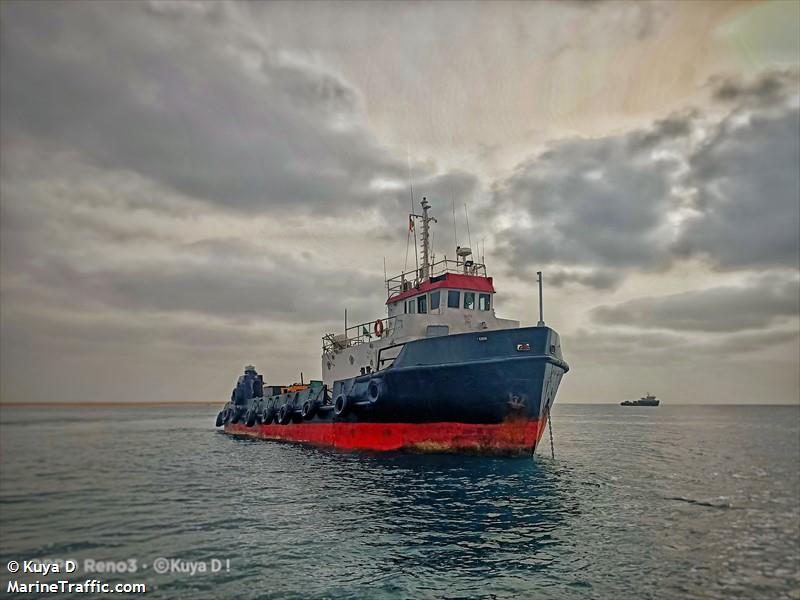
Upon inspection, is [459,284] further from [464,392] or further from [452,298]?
[464,392]

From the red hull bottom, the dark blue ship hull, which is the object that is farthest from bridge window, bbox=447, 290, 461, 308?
the red hull bottom

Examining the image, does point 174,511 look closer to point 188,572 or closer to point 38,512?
point 38,512

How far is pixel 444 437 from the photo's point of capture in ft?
62.1

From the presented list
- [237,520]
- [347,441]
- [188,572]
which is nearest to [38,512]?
[237,520]

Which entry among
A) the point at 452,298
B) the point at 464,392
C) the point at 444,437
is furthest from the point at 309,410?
the point at 464,392

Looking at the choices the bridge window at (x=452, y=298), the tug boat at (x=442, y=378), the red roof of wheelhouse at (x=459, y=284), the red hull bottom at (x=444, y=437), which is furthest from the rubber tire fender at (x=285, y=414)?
the bridge window at (x=452, y=298)

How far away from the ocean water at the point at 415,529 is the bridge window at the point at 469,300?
6779mm

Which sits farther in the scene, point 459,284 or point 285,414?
point 285,414

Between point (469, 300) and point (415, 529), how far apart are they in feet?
43.7

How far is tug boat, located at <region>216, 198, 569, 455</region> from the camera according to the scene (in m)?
18.0

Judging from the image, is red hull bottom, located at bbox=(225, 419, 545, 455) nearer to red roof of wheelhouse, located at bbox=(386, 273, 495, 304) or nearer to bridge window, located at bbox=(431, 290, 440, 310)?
bridge window, located at bbox=(431, 290, 440, 310)

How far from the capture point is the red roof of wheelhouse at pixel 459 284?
2222 cm

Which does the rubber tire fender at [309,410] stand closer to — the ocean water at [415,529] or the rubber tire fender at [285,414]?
the rubber tire fender at [285,414]

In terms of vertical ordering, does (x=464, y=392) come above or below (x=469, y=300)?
below
